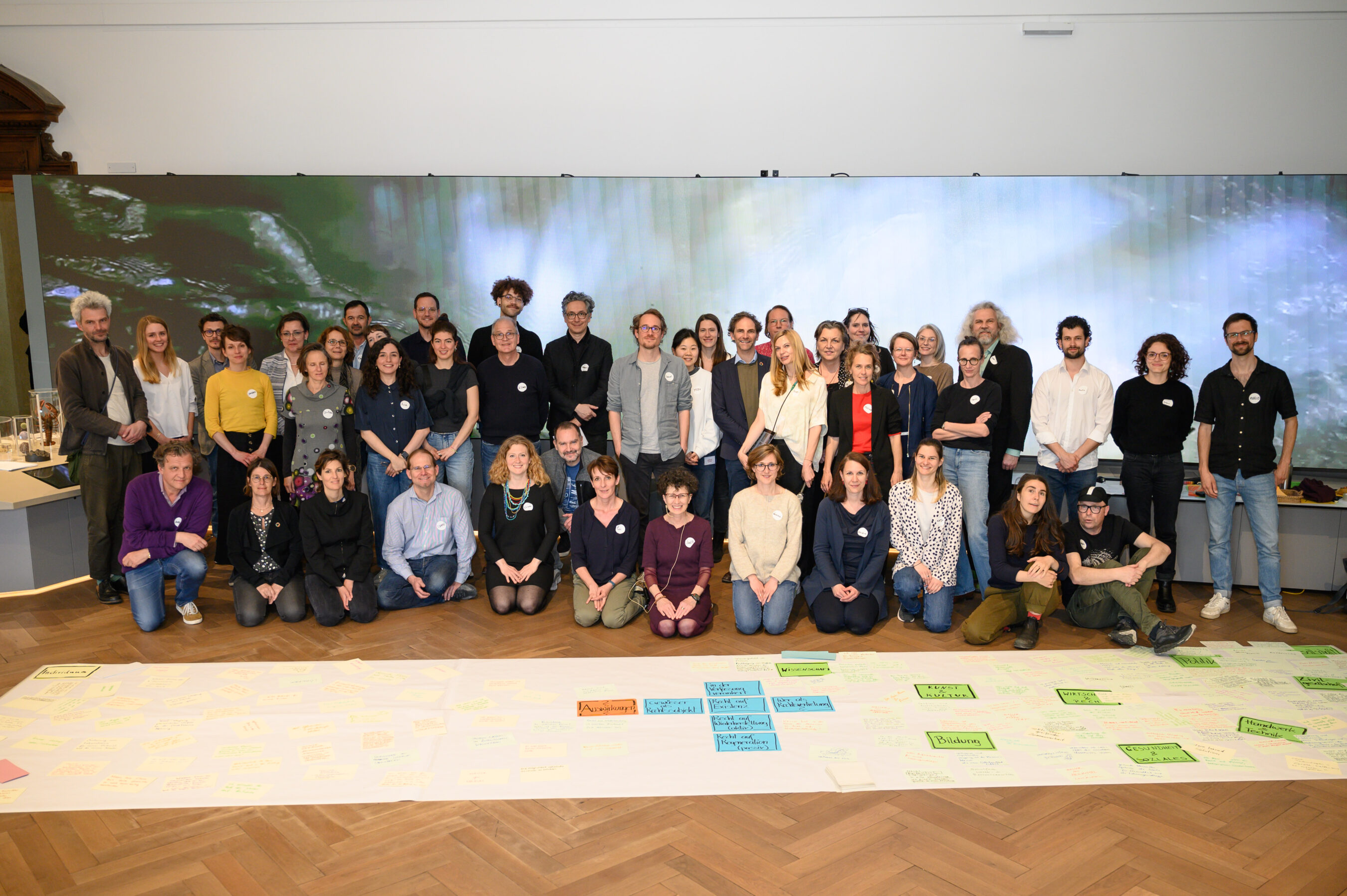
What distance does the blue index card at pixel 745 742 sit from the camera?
3.24 metres

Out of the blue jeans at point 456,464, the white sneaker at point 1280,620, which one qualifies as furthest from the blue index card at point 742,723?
the white sneaker at point 1280,620

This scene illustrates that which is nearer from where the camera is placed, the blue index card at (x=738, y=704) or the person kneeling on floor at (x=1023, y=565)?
the blue index card at (x=738, y=704)

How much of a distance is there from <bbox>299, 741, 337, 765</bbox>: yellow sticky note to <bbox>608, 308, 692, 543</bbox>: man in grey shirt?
2234 mm

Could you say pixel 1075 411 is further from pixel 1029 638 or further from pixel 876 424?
pixel 1029 638

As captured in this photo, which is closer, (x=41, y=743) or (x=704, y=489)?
(x=41, y=743)

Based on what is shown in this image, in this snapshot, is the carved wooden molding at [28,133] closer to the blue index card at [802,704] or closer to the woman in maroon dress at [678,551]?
the woman in maroon dress at [678,551]

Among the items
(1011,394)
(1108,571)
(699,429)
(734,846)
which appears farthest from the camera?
(699,429)

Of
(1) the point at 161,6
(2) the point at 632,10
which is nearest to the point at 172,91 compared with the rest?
(1) the point at 161,6

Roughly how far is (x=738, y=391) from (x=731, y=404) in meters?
0.09

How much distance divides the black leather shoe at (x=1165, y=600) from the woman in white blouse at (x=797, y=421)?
1.93m

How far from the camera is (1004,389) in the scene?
516 centimetres

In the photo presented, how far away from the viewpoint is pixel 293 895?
8.11ft

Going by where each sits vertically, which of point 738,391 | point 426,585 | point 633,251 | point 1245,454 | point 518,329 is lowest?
point 426,585

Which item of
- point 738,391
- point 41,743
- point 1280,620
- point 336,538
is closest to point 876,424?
point 738,391
